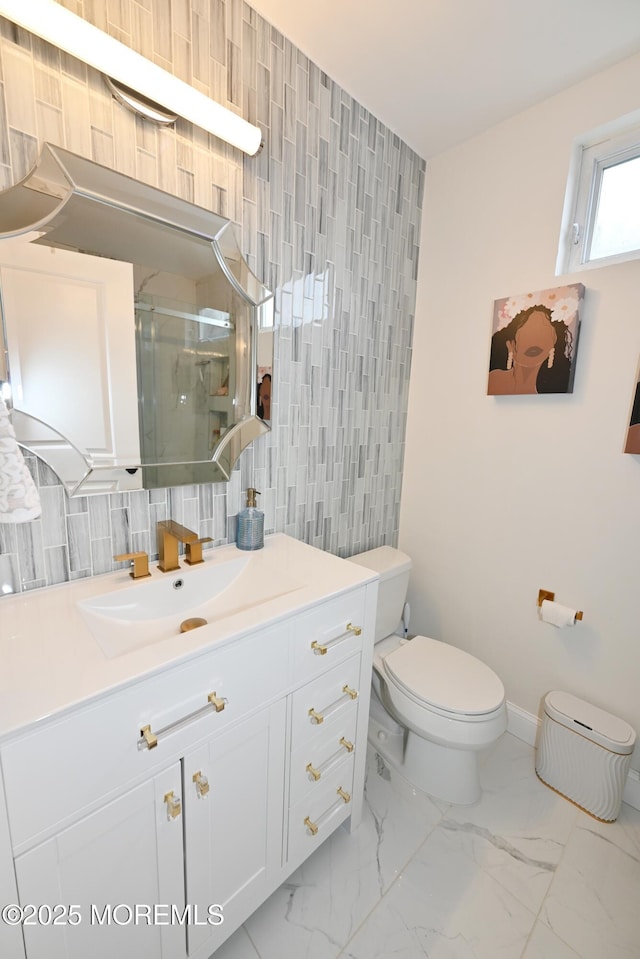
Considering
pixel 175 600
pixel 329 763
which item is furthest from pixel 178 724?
pixel 329 763

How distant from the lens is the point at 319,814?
116 centimetres

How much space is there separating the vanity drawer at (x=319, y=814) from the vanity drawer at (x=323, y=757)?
0.02 meters

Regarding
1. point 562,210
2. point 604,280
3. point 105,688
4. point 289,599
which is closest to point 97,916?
point 105,688

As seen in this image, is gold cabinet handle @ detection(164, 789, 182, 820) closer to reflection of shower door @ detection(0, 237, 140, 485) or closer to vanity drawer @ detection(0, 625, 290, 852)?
vanity drawer @ detection(0, 625, 290, 852)

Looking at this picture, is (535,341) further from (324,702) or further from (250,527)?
(324,702)

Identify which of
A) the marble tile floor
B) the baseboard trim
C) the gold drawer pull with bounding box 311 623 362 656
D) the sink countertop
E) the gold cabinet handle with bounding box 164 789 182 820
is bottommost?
the marble tile floor

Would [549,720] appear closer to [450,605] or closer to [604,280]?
[450,605]

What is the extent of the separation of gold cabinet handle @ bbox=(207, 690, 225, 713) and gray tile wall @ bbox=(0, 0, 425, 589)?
1.63ft

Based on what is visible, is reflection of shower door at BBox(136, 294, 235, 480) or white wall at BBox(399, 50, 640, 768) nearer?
reflection of shower door at BBox(136, 294, 235, 480)

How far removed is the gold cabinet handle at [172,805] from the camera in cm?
78

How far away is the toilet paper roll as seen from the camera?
1516mm

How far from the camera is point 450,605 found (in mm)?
1936

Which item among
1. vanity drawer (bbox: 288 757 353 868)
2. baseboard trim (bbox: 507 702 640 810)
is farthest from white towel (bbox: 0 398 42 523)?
baseboard trim (bbox: 507 702 640 810)

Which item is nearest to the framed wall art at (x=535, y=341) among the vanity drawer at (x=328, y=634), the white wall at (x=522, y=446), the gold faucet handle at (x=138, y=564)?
the white wall at (x=522, y=446)
